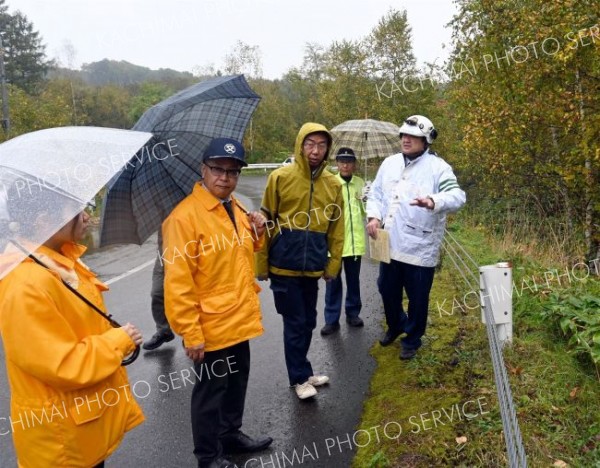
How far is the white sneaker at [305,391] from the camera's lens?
13.6 ft

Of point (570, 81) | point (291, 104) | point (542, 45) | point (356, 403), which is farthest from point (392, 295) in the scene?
point (291, 104)

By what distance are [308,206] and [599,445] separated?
2.56m

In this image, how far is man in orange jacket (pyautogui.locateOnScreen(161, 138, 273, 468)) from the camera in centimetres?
290

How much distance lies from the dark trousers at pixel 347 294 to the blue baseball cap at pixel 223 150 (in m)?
2.91

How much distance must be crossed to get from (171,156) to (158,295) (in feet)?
7.96

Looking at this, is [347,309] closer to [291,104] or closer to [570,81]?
[570,81]

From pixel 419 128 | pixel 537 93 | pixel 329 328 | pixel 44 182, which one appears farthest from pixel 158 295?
pixel 537 93

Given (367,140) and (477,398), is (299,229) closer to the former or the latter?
(477,398)

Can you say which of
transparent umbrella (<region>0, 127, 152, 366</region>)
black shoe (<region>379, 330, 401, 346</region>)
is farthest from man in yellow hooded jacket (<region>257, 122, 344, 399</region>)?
transparent umbrella (<region>0, 127, 152, 366</region>)

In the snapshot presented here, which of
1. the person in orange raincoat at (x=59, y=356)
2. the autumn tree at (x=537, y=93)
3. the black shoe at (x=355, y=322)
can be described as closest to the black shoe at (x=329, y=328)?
the black shoe at (x=355, y=322)

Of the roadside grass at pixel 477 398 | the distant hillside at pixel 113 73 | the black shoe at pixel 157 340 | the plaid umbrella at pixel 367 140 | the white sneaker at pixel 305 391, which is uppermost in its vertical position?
the distant hillside at pixel 113 73

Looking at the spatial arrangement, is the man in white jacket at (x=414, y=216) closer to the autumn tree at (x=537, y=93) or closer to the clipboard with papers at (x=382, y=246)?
the clipboard with papers at (x=382, y=246)

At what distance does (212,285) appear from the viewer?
3.04 meters

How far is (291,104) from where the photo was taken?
149 ft
